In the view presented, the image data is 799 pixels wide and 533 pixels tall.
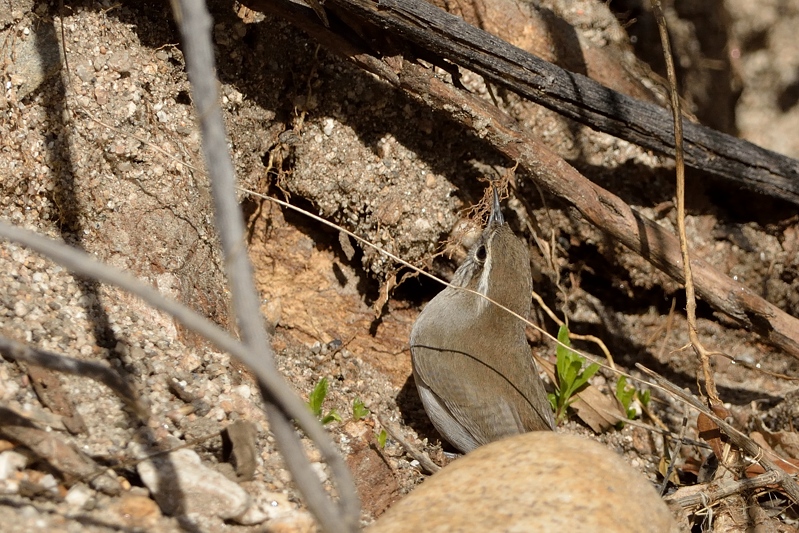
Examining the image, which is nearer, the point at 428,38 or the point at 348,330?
the point at 428,38

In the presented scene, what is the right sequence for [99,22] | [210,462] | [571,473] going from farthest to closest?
[99,22], [210,462], [571,473]

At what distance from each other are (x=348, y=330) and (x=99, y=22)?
2.20 meters

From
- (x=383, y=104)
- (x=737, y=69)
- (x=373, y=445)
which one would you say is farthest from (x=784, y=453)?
(x=737, y=69)

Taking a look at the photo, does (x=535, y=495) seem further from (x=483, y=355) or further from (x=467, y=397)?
(x=483, y=355)

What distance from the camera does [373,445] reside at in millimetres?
3584

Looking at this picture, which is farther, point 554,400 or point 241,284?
point 554,400

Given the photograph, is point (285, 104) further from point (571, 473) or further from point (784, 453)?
point (784, 453)

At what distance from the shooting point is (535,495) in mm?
2369

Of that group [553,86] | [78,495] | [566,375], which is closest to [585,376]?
[566,375]

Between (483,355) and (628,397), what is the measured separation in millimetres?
1107

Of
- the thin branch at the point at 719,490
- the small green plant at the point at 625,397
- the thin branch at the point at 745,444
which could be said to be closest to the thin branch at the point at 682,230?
the thin branch at the point at 745,444

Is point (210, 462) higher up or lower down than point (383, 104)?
lower down

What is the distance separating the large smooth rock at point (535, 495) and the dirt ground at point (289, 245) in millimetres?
504

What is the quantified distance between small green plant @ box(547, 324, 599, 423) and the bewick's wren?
328 mm
